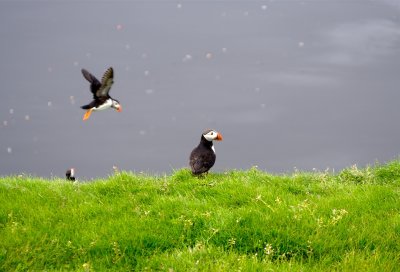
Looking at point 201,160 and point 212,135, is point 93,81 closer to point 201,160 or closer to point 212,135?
point 212,135

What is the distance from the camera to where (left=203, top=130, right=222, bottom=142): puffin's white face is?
1440cm

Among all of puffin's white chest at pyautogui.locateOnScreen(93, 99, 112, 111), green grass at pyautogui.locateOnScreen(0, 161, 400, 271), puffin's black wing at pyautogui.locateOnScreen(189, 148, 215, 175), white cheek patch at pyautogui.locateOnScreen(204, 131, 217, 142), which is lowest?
green grass at pyautogui.locateOnScreen(0, 161, 400, 271)

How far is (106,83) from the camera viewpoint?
49.0ft

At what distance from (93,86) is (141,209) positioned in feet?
22.3

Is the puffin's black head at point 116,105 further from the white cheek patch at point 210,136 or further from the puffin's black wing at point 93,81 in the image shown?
the white cheek patch at point 210,136

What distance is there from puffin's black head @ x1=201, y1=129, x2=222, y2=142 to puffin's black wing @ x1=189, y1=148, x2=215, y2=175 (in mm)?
512

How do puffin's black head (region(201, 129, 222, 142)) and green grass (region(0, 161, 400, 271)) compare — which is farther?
puffin's black head (region(201, 129, 222, 142))

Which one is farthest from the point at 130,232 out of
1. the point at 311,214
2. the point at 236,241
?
the point at 311,214

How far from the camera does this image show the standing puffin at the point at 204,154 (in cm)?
1327

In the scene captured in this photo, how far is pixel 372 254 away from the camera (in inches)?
313

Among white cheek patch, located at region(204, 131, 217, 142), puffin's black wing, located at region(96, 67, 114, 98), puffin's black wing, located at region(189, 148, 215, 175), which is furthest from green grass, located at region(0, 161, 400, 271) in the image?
puffin's black wing, located at region(96, 67, 114, 98)

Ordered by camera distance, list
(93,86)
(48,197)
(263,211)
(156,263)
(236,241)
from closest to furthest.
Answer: (156,263), (236,241), (263,211), (48,197), (93,86)

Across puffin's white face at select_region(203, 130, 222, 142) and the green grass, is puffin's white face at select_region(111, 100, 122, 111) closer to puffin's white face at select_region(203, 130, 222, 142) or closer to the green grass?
puffin's white face at select_region(203, 130, 222, 142)

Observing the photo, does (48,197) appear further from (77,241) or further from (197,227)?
(197,227)
